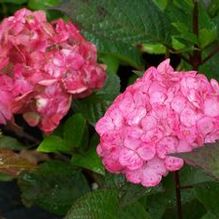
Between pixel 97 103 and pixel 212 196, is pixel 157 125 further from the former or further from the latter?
pixel 97 103

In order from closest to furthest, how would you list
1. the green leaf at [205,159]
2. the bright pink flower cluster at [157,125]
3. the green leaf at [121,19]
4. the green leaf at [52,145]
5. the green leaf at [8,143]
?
the green leaf at [205,159] < the bright pink flower cluster at [157,125] < the green leaf at [121,19] < the green leaf at [52,145] < the green leaf at [8,143]

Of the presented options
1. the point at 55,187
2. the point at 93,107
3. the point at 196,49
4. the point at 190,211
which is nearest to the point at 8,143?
the point at 55,187

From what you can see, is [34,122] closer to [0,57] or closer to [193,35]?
[0,57]

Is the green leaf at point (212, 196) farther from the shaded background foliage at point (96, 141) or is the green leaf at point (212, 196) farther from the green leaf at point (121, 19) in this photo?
the green leaf at point (121, 19)

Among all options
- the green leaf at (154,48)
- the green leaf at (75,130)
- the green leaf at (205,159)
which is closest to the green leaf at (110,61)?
the green leaf at (154,48)

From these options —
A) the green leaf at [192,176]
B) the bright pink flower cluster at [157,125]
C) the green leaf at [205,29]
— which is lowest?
the green leaf at [192,176]

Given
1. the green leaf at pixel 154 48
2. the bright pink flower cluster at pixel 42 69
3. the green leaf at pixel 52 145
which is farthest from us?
the green leaf at pixel 154 48

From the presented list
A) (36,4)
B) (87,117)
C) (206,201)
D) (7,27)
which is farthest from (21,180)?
(36,4)
